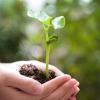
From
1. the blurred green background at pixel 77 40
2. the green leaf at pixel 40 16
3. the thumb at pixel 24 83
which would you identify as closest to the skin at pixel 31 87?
the thumb at pixel 24 83

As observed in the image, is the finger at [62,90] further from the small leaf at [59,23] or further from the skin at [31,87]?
the small leaf at [59,23]

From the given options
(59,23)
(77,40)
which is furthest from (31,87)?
(77,40)

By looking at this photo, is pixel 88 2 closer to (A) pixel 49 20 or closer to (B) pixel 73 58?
(B) pixel 73 58

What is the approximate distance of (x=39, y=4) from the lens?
2236 millimetres

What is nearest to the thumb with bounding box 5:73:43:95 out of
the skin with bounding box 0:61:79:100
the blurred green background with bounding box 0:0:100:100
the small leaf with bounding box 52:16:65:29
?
the skin with bounding box 0:61:79:100

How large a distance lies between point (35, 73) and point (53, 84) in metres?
0.06

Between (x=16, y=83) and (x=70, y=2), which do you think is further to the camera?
(x=70, y=2)

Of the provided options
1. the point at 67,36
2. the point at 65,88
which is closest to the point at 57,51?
the point at 67,36

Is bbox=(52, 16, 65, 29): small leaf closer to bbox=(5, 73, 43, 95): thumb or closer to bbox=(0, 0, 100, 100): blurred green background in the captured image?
bbox=(5, 73, 43, 95): thumb

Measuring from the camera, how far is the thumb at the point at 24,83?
0.72m

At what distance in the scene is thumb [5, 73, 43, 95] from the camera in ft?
2.36

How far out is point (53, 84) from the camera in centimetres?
75

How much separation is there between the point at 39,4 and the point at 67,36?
1.00ft

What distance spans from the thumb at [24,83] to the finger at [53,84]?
0.02 metres
